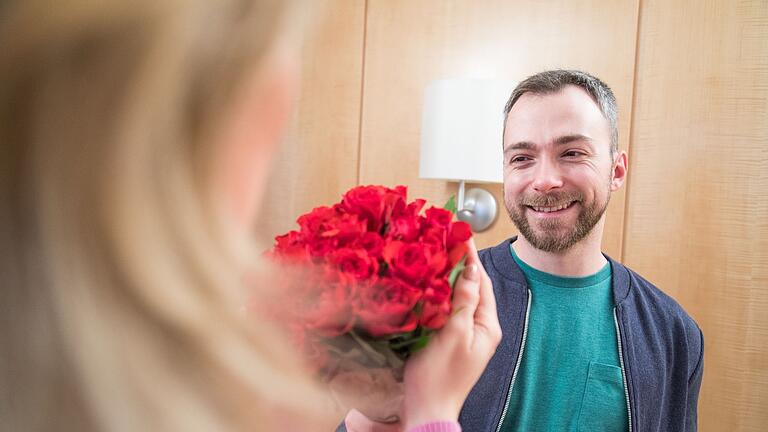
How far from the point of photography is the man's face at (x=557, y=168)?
2068 millimetres

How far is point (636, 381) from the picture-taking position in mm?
1925

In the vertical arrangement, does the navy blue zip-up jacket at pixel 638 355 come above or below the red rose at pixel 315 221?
below

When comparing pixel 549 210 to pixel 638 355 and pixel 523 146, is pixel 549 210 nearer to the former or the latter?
pixel 523 146

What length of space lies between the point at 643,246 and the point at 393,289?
8.37ft

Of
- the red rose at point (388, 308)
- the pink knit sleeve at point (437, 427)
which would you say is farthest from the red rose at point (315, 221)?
the pink knit sleeve at point (437, 427)

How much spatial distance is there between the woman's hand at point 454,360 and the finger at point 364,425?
0.15 meters

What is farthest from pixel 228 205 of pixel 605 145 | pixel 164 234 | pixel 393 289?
pixel 605 145

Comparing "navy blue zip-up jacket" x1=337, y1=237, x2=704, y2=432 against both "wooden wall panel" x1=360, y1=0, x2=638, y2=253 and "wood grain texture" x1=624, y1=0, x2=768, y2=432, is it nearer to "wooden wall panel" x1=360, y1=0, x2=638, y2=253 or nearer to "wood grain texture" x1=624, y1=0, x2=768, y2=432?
"wood grain texture" x1=624, y1=0, x2=768, y2=432

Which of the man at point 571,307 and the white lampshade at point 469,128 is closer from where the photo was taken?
the man at point 571,307

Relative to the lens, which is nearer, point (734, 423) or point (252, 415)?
point (252, 415)

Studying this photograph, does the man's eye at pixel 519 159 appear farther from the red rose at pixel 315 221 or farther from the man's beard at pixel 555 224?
the red rose at pixel 315 221

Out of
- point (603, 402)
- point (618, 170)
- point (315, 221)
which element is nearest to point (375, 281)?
point (315, 221)

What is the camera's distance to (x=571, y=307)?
2023 mm

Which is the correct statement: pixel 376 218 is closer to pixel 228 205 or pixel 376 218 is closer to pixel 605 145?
pixel 228 205
